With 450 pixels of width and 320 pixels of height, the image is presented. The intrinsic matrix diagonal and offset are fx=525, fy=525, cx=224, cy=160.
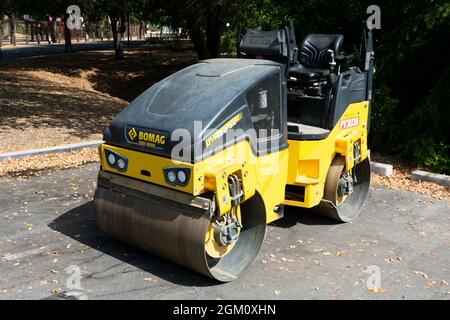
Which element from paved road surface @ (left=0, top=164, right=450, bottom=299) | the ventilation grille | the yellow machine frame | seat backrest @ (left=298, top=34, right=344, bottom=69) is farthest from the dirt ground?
the ventilation grille

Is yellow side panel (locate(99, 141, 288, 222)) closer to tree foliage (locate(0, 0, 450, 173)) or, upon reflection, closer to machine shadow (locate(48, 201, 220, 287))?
machine shadow (locate(48, 201, 220, 287))

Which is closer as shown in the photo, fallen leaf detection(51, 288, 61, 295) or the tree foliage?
fallen leaf detection(51, 288, 61, 295)

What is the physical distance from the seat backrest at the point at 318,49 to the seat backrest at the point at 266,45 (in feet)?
4.49

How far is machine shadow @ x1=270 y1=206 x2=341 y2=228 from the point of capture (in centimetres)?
641

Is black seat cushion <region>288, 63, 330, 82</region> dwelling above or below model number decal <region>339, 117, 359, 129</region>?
above

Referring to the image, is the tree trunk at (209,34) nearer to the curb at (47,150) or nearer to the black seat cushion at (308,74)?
the curb at (47,150)

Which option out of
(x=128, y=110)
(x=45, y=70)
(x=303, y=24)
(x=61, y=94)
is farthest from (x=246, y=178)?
(x=45, y=70)

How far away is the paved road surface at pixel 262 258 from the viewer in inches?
184

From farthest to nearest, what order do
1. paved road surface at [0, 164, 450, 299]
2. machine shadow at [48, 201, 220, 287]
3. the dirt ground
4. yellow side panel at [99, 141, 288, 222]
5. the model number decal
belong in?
the dirt ground
the model number decal
machine shadow at [48, 201, 220, 287]
paved road surface at [0, 164, 450, 299]
yellow side panel at [99, 141, 288, 222]

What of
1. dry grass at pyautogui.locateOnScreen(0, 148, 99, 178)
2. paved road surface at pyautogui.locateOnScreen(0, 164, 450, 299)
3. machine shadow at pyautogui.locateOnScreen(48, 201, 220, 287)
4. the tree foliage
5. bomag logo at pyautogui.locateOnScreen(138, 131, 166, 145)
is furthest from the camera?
the tree foliage

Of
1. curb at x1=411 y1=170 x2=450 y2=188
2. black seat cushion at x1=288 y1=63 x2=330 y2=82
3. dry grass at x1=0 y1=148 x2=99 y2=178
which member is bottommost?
curb at x1=411 y1=170 x2=450 y2=188

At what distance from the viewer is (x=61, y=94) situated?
50.0 ft

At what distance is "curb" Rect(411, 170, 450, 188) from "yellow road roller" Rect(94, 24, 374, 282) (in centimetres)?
293

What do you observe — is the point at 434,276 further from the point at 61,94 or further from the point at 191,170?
the point at 61,94
